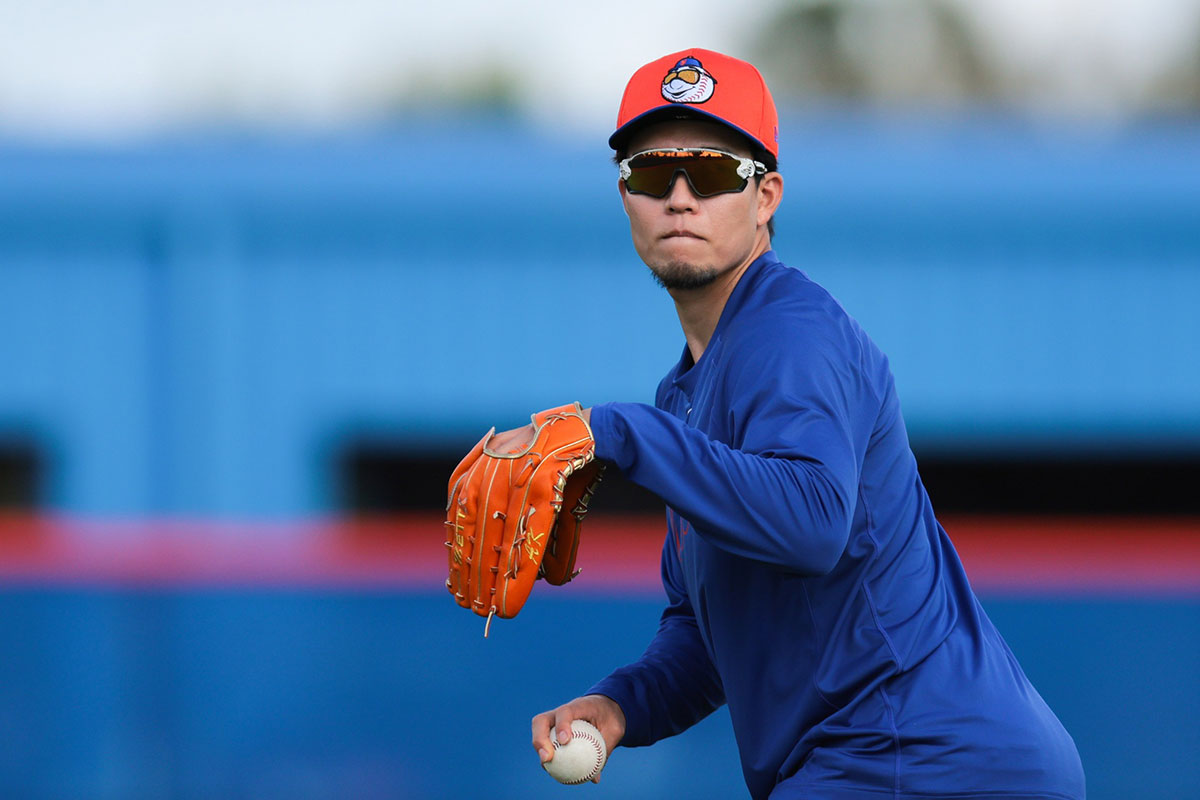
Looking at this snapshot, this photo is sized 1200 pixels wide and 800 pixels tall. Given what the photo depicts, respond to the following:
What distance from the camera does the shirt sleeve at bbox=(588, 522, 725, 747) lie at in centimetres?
291

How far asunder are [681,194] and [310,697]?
4.17 metres

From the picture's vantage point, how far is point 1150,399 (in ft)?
35.6

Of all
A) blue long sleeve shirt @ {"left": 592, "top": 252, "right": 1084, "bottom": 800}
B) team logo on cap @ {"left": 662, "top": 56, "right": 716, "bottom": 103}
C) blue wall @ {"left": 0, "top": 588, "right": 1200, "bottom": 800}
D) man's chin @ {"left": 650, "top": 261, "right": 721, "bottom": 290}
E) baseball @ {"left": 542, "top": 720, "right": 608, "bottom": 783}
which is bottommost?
blue wall @ {"left": 0, "top": 588, "right": 1200, "bottom": 800}

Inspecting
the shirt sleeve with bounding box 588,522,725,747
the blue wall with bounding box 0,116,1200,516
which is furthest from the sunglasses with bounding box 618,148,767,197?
the blue wall with bounding box 0,116,1200,516

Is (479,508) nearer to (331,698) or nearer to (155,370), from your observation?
(331,698)

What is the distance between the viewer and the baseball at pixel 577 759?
8.84 ft

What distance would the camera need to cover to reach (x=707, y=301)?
2734 millimetres

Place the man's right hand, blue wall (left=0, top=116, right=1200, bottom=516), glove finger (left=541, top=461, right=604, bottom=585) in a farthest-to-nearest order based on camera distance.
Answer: blue wall (left=0, top=116, right=1200, bottom=516)
the man's right hand
glove finger (left=541, top=461, right=604, bottom=585)

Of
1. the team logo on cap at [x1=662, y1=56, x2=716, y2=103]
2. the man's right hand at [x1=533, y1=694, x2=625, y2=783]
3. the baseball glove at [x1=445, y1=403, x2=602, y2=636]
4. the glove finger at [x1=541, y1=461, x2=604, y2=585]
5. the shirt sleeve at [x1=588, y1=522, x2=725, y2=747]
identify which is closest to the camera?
the baseball glove at [x1=445, y1=403, x2=602, y2=636]

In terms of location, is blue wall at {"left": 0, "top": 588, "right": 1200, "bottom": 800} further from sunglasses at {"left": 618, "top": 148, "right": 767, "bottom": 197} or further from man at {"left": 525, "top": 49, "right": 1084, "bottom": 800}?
sunglasses at {"left": 618, "top": 148, "right": 767, "bottom": 197}

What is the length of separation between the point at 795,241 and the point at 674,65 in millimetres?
8232

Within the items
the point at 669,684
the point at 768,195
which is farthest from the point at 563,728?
the point at 768,195

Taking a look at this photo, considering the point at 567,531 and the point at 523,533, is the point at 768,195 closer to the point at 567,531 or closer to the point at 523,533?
the point at 567,531

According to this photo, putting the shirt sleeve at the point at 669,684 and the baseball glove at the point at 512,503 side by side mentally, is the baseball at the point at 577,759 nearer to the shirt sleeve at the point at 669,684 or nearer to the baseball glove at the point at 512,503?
the shirt sleeve at the point at 669,684
